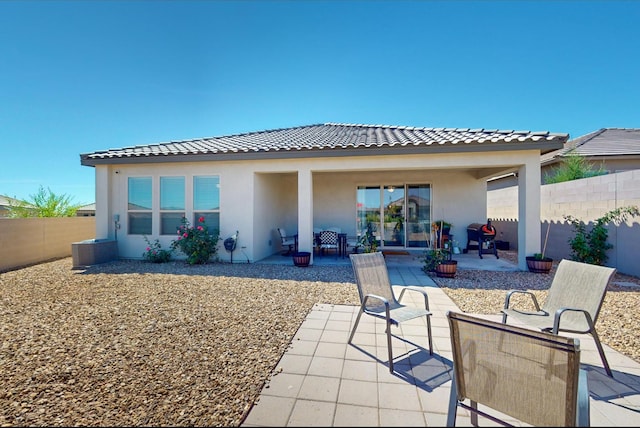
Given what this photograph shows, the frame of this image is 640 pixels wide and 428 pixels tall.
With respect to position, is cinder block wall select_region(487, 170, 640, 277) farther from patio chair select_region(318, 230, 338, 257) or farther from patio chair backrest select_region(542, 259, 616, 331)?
patio chair select_region(318, 230, 338, 257)

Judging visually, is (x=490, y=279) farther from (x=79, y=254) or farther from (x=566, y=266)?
(x=79, y=254)

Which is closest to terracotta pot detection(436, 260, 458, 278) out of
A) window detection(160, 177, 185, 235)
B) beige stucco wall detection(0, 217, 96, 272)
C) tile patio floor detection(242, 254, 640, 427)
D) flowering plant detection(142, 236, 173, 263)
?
tile patio floor detection(242, 254, 640, 427)

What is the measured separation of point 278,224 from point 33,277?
7.00m

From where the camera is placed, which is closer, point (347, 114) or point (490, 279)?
point (490, 279)

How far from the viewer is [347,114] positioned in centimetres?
1290

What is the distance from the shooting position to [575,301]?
2945mm

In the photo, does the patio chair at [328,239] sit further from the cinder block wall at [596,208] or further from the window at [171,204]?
the cinder block wall at [596,208]

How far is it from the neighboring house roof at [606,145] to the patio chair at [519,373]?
43.0 ft

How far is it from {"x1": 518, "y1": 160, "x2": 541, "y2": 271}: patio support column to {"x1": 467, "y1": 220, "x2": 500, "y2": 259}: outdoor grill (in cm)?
192

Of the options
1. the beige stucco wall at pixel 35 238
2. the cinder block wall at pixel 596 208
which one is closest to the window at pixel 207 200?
the beige stucco wall at pixel 35 238

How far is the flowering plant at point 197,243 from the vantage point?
7.74 m

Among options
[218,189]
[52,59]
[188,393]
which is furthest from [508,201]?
[52,59]

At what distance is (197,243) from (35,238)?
6118 mm

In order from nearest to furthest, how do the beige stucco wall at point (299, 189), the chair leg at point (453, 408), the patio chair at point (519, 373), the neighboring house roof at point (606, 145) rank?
the patio chair at point (519, 373) < the chair leg at point (453, 408) < the beige stucco wall at point (299, 189) < the neighboring house roof at point (606, 145)
